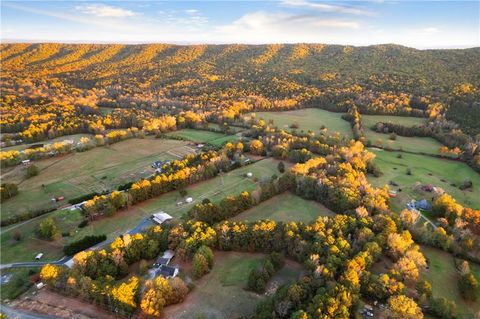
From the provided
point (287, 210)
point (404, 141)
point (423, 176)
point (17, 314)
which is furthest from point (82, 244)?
point (404, 141)

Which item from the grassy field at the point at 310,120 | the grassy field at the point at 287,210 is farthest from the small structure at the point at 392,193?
the grassy field at the point at 310,120

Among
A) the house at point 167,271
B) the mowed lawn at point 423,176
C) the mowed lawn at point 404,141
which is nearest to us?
the house at point 167,271

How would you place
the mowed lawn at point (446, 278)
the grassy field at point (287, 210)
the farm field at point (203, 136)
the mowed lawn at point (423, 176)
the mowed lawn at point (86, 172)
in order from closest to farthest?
the mowed lawn at point (446, 278) < the grassy field at point (287, 210) < the mowed lawn at point (423, 176) < the mowed lawn at point (86, 172) < the farm field at point (203, 136)

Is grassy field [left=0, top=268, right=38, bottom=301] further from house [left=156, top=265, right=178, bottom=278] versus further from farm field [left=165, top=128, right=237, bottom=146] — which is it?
farm field [left=165, top=128, right=237, bottom=146]

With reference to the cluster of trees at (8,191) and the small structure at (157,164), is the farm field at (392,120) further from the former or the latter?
the cluster of trees at (8,191)

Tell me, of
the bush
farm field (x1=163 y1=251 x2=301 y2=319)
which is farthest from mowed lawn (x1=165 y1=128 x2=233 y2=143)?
farm field (x1=163 y1=251 x2=301 y2=319)

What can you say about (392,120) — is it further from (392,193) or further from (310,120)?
(392,193)
